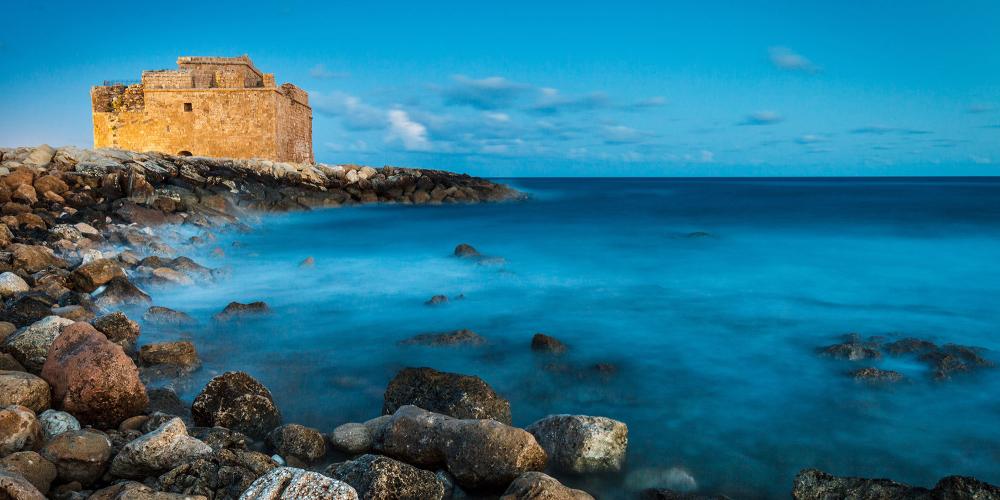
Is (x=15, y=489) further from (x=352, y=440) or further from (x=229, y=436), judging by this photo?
(x=352, y=440)

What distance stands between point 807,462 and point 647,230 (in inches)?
508

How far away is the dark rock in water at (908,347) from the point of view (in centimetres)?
525

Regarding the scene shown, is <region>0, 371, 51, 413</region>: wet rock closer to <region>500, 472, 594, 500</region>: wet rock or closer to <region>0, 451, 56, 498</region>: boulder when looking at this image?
<region>0, 451, 56, 498</region>: boulder

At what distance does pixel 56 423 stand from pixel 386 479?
1.74 m

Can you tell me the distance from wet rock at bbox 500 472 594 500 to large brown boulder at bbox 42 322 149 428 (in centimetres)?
217

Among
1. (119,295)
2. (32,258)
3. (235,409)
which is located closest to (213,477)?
(235,409)

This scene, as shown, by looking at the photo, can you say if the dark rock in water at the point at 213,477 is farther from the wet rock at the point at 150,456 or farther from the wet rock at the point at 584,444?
the wet rock at the point at 584,444

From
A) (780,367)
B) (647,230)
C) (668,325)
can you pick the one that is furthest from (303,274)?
(647,230)

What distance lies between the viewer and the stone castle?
919 inches

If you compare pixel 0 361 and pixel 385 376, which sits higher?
pixel 0 361

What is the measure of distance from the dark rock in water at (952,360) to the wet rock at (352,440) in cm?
410

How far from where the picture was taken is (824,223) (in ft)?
61.7

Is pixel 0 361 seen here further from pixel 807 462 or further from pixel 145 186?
pixel 145 186

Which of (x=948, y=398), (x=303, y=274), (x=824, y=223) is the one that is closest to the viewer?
(x=948, y=398)
